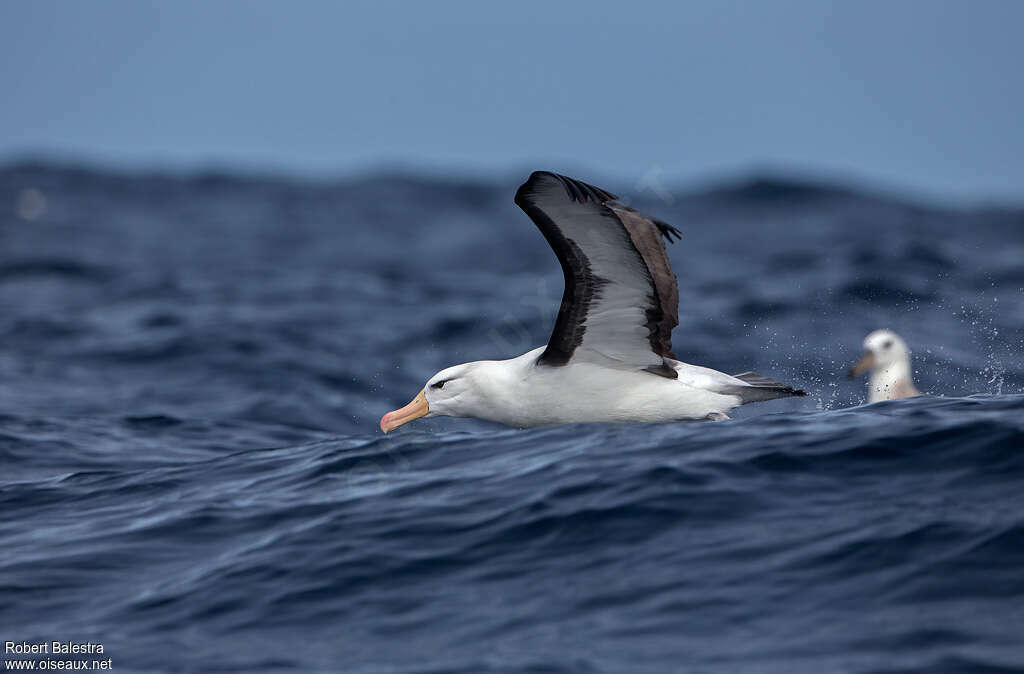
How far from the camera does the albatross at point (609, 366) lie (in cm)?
698

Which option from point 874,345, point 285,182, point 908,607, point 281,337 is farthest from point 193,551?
point 285,182

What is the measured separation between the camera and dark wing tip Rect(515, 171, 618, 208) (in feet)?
20.2

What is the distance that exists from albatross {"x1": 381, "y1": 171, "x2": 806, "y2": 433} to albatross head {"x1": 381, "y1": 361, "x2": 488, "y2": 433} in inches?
0.4

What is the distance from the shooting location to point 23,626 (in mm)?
5496

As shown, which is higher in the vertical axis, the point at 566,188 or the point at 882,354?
the point at 566,188

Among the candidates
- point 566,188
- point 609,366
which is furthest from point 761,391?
point 566,188

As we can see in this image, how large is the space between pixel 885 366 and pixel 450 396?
18.1 ft

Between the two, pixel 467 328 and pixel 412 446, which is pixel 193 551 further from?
pixel 467 328

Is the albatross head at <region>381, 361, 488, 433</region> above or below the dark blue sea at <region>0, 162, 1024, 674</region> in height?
above

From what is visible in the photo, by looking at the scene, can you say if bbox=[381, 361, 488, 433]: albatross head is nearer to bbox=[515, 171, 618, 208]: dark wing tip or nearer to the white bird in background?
bbox=[515, 171, 618, 208]: dark wing tip

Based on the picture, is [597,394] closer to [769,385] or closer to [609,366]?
[609,366]

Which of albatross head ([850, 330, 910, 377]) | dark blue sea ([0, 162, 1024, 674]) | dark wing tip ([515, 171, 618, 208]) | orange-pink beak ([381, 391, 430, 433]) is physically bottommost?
dark blue sea ([0, 162, 1024, 674])

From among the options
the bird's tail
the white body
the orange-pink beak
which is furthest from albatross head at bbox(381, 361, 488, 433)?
the bird's tail

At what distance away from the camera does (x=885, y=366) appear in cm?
1170
